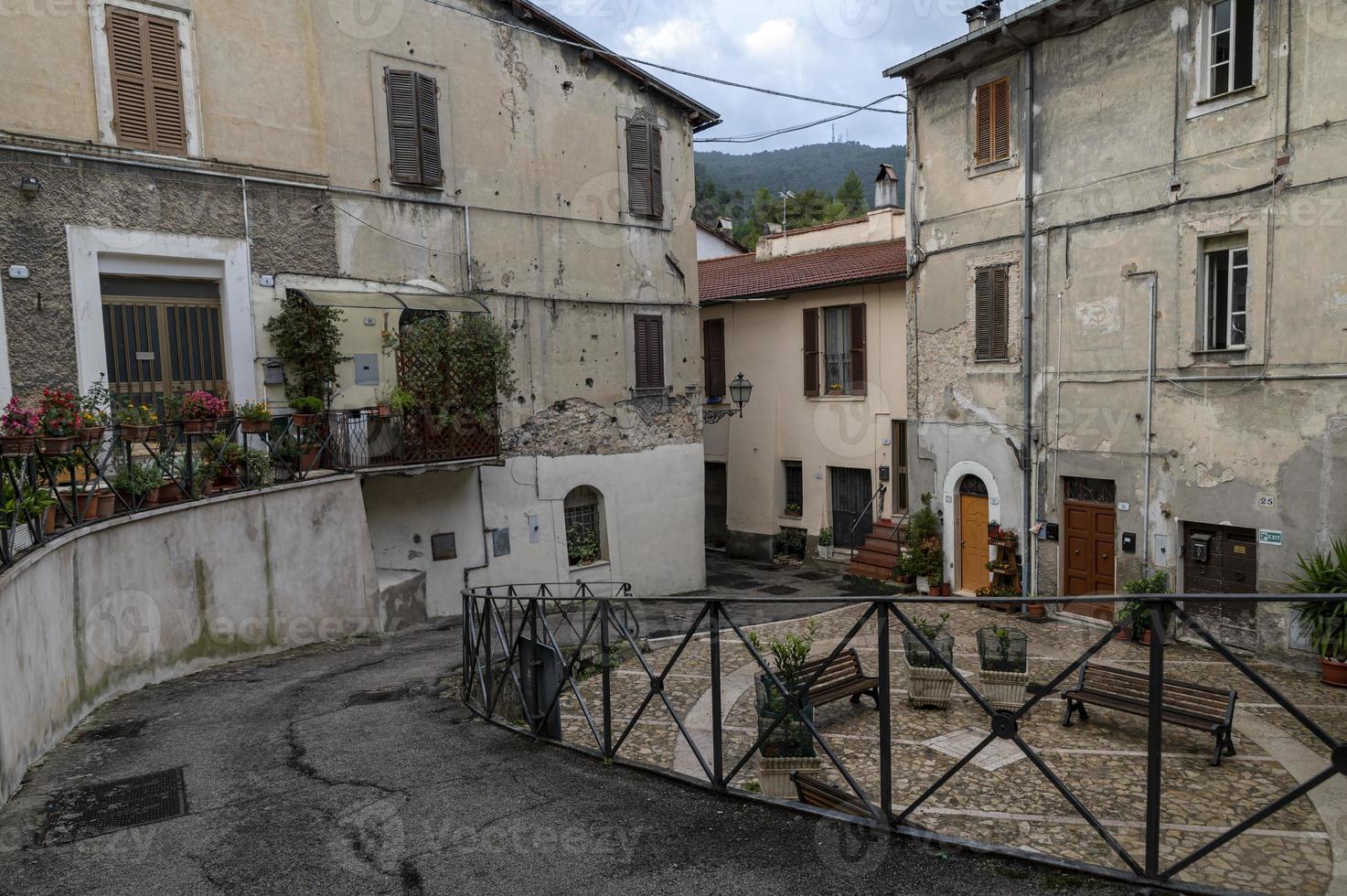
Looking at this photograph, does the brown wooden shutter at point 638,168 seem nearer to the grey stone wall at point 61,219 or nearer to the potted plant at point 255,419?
the grey stone wall at point 61,219

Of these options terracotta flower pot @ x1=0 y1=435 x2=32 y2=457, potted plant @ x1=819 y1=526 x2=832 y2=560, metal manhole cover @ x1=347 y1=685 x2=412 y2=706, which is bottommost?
potted plant @ x1=819 y1=526 x2=832 y2=560

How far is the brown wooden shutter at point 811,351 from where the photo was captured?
20.6m

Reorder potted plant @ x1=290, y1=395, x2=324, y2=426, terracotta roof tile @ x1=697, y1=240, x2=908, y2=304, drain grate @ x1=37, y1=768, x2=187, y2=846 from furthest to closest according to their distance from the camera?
terracotta roof tile @ x1=697, y1=240, x2=908, y2=304, potted plant @ x1=290, y1=395, x2=324, y2=426, drain grate @ x1=37, y1=768, x2=187, y2=846

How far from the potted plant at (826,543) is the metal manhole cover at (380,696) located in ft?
42.8

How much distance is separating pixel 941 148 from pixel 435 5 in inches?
356

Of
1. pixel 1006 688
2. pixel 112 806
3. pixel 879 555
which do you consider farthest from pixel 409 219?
pixel 1006 688

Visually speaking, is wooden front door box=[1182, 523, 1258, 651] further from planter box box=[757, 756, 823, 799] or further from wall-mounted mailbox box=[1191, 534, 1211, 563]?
planter box box=[757, 756, 823, 799]

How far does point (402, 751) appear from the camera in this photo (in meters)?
6.62

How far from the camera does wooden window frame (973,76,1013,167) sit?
15.3 m

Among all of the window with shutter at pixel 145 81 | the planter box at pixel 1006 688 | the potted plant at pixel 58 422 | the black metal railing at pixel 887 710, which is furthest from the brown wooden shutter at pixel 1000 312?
the potted plant at pixel 58 422

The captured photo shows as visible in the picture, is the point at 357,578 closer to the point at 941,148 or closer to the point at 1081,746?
the point at 1081,746

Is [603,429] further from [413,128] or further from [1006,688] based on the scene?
[1006,688]

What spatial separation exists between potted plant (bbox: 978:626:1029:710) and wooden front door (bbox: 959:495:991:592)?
663 centimetres

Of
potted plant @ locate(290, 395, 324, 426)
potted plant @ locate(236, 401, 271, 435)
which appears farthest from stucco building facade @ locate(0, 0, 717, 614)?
potted plant @ locate(236, 401, 271, 435)
